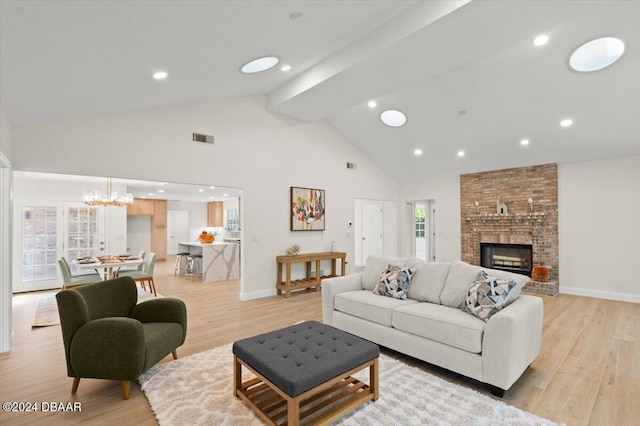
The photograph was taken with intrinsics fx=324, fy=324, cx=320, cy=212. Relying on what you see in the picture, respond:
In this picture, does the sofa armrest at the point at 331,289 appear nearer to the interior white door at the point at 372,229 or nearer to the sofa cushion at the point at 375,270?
the sofa cushion at the point at 375,270

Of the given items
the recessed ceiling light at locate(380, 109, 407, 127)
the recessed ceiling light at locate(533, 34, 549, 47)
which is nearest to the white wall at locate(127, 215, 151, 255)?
the recessed ceiling light at locate(380, 109, 407, 127)

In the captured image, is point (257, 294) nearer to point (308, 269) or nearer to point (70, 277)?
point (308, 269)

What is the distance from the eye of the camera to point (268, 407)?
2316mm

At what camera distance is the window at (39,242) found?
6402 millimetres

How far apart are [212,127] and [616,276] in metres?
7.48

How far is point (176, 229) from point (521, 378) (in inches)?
494

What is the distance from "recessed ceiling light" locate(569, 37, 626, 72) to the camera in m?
3.75

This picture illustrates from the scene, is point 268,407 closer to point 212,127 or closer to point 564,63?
point 212,127

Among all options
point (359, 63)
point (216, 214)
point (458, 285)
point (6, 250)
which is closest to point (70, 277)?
point (6, 250)

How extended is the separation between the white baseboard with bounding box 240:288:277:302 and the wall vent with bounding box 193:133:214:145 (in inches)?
106

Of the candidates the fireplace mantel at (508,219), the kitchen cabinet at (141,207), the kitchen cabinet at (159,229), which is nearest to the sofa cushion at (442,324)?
the fireplace mantel at (508,219)

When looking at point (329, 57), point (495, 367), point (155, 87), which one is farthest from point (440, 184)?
point (155, 87)

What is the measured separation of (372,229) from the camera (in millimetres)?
9578

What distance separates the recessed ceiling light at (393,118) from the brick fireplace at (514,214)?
2424 millimetres
